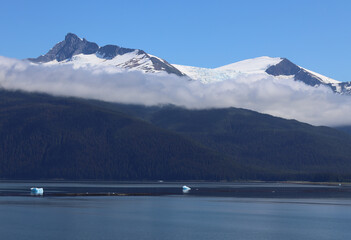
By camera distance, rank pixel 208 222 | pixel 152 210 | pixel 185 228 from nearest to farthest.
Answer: pixel 185 228, pixel 208 222, pixel 152 210

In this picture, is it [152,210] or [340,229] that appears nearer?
[340,229]

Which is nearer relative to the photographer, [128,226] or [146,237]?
[146,237]

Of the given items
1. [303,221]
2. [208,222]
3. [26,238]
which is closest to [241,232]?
[208,222]

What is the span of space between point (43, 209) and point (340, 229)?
84616 mm

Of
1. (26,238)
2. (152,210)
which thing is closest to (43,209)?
(152,210)

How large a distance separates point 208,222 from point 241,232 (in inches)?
803

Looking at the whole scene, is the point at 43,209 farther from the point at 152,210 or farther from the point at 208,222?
the point at 208,222

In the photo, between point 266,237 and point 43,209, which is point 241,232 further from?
point 43,209

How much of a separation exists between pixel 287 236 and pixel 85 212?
6409 cm

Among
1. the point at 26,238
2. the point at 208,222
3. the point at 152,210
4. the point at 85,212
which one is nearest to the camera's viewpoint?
the point at 26,238

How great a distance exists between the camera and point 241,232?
465 ft

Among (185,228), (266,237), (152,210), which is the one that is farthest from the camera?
(152,210)

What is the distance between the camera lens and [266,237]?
439ft

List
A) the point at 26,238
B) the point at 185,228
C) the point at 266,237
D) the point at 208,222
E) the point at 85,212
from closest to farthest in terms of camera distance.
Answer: the point at 26,238 → the point at 266,237 → the point at 185,228 → the point at 208,222 → the point at 85,212
